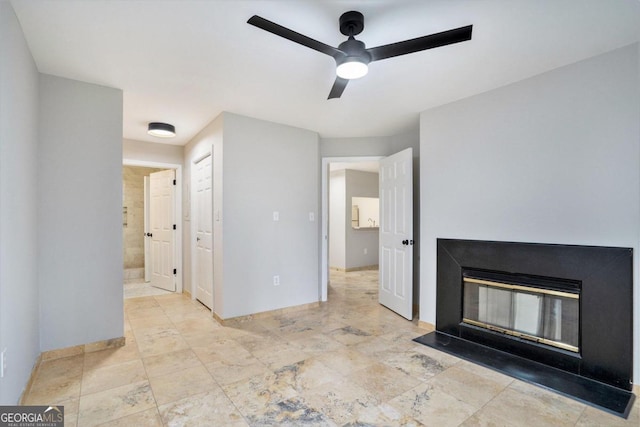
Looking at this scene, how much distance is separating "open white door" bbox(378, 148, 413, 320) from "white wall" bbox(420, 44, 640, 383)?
0.28 metres

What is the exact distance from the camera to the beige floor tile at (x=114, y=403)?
1.85m

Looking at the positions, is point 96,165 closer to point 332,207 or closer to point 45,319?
point 45,319

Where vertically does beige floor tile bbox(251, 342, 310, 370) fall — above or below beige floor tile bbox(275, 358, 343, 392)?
below

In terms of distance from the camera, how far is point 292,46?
7.04 feet

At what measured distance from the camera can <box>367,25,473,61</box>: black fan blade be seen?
1.63m

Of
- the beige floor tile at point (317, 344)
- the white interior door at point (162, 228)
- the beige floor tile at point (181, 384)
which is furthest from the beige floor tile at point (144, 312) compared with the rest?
the beige floor tile at point (317, 344)

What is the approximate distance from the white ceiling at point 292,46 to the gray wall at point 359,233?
3872mm

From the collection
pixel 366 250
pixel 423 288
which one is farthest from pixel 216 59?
pixel 366 250

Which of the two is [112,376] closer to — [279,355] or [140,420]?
[140,420]

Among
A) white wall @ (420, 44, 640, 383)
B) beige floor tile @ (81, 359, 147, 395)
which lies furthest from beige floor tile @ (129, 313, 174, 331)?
white wall @ (420, 44, 640, 383)

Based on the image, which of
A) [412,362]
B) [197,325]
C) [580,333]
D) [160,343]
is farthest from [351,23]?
[197,325]

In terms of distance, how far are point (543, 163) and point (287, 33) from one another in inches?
90.0

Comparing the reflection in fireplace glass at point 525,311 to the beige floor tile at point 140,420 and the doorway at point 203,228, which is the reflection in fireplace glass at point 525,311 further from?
the doorway at point 203,228

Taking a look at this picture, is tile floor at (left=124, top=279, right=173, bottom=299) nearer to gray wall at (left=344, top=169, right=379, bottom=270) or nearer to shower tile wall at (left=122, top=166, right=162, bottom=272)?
shower tile wall at (left=122, top=166, right=162, bottom=272)
